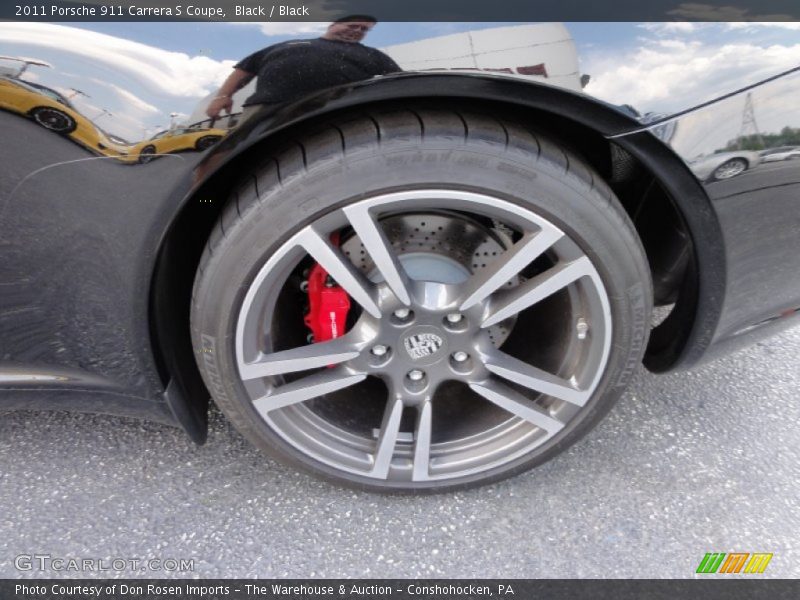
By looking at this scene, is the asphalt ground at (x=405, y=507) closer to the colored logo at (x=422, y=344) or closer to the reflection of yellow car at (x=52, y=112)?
the colored logo at (x=422, y=344)

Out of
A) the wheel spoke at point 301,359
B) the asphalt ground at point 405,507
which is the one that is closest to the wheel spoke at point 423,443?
the asphalt ground at point 405,507

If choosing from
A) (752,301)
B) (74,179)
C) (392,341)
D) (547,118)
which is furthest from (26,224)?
(752,301)

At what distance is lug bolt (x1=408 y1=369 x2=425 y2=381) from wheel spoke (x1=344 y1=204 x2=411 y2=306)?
0.72 ft

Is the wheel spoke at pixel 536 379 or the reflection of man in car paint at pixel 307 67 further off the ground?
the reflection of man in car paint at pixel 307 67

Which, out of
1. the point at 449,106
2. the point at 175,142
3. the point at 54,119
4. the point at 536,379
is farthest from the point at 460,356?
the point at 54,119

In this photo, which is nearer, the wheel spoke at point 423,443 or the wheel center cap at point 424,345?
the wheel center cap at point 424,345

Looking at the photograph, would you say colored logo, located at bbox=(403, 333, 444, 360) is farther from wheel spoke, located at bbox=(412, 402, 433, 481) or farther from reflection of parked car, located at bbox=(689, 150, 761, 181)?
reflection of parked car, located at bbox=(689, 150, 761, 181)

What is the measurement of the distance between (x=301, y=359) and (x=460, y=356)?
1.31 feet

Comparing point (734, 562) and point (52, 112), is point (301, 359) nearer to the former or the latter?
point (52, 112)

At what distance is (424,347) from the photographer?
1.54m

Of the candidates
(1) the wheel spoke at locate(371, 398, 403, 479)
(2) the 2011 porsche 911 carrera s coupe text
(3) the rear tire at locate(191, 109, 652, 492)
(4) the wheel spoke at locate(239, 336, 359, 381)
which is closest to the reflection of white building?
(2) the 2011 porsche 911 carrera s coupe text

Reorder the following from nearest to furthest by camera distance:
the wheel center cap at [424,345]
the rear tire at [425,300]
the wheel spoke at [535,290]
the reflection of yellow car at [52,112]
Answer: the reflection of yellow car at [52,112]
the rear tire at [425,300]
the wheel spoke at [535,290]
the wheel center cap at [424,345]

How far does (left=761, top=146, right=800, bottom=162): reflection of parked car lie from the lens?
1315mm

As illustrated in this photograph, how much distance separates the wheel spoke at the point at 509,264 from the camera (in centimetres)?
135
